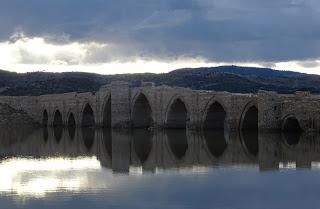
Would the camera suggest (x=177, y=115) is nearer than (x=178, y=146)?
No

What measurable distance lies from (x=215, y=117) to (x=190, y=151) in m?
16.8

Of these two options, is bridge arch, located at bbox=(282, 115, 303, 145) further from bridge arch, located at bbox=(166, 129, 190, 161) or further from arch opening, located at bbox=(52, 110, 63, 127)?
arch opening, located at bbox=(52, 110, 63, 127)

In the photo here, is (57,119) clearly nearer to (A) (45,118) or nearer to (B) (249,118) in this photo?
(A) (45,118)

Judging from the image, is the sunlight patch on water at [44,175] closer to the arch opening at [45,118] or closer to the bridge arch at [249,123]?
the bridge arch at [249,123]

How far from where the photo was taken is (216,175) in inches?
875

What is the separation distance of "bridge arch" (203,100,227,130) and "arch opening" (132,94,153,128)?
7515 mm

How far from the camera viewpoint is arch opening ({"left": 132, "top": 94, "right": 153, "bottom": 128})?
54719 mm

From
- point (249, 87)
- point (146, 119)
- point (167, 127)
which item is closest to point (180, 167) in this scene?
point (167, 127)

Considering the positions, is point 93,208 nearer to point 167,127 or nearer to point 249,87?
point 167,127

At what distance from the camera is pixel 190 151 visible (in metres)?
31.1

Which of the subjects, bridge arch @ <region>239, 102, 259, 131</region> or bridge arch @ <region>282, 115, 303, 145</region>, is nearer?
bridge arch @ <region>282, 115, 303, 145</region>

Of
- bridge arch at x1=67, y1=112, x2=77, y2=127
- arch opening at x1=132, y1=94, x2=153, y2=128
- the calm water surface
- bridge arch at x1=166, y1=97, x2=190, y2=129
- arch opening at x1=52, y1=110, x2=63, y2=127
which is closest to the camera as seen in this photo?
the calm water surface

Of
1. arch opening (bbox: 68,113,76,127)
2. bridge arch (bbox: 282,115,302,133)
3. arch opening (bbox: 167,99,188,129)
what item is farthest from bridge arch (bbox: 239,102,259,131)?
arch opening (bbox: 68,113,76,127)

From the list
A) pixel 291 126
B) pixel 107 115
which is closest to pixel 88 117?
pixel 107 115
